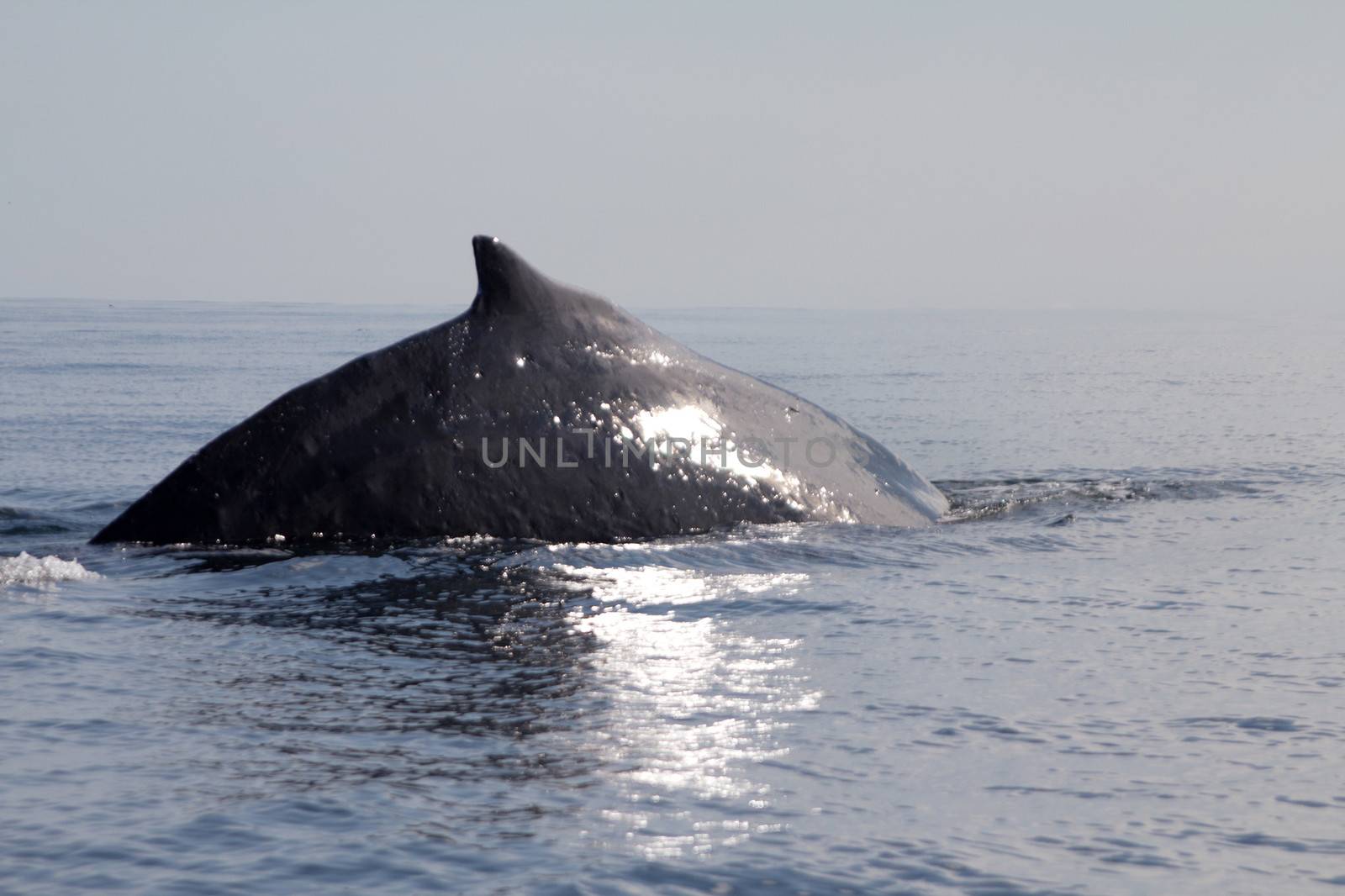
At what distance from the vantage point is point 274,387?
1169 inches

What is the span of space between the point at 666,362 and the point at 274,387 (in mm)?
21455

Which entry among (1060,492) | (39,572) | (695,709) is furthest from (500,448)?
(1060,492)

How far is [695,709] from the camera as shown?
5.62 m

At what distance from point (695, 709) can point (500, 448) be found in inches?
137

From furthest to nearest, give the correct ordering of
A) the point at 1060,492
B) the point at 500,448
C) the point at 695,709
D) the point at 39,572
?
the point at 1060,492, the point at 500,448, the point at 39,572, the point at 695,709

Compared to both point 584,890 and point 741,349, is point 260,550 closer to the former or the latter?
point 584,890

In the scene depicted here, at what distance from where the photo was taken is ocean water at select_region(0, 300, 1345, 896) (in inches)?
161

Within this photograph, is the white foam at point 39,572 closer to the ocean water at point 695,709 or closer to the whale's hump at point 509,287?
the ocean water at point 695,709

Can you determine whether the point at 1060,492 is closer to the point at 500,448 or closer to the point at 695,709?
the point at 500,448

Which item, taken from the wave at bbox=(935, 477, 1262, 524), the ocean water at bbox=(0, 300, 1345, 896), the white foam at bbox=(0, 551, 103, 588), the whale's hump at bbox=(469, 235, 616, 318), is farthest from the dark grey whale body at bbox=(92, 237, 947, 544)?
the wave at bbox=(935, 477, 1262, 524)

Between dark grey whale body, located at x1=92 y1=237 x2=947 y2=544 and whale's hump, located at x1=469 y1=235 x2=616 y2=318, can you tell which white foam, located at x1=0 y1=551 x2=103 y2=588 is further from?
whale's hump, located at x1=469 y1=235 x2=616 y2=318

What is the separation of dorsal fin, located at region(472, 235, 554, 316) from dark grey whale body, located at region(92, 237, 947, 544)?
1cm

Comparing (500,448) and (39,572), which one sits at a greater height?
(500,448)

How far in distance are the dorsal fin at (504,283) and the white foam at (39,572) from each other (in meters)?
2.71
